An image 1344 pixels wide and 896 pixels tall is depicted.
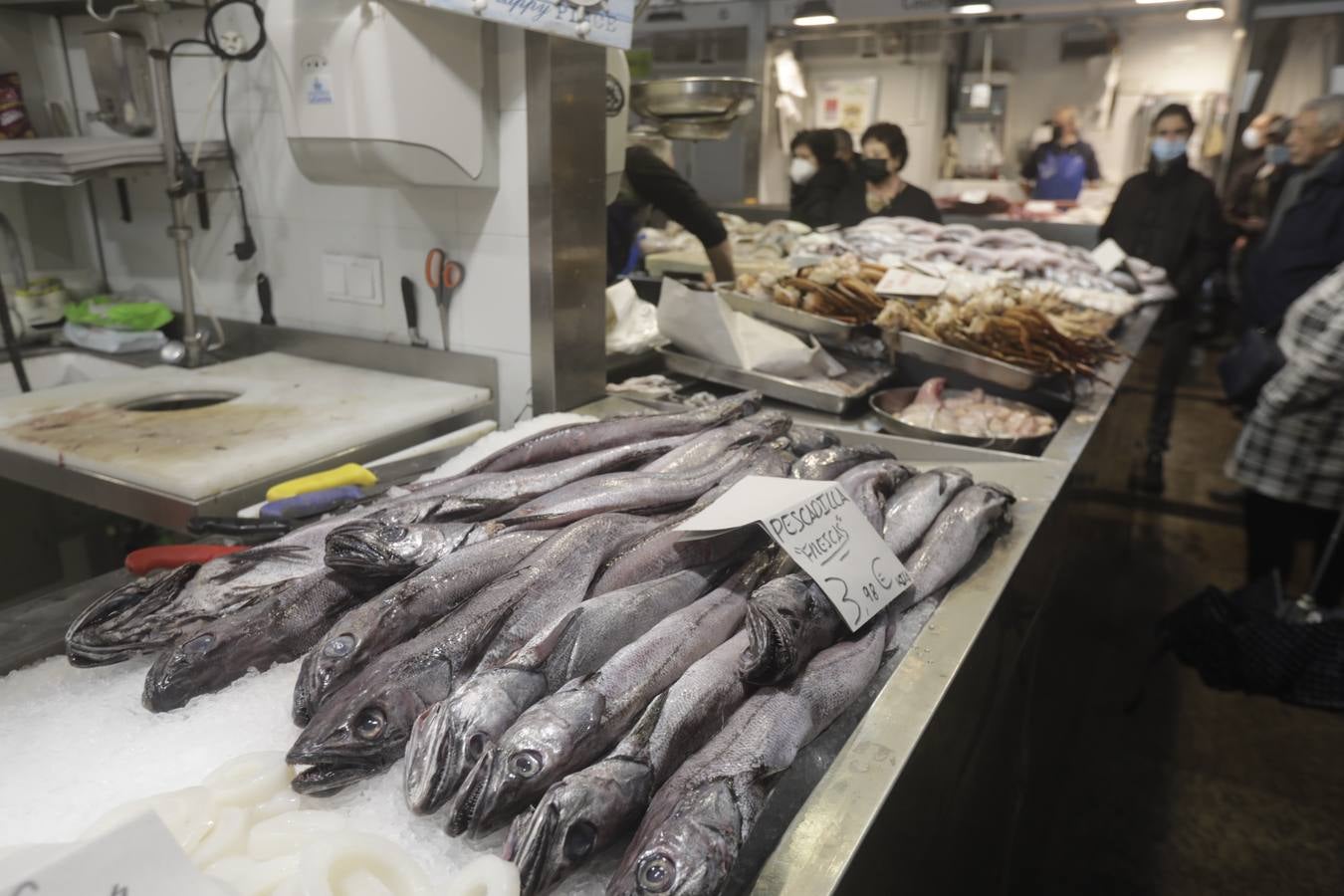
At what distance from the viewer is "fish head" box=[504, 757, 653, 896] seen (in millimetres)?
778

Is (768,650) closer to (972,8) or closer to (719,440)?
(719,440)

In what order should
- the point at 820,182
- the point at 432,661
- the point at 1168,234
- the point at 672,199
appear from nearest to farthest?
the point at 432,661
the point at 672,199
the point at 1168,234
the point at 820,182

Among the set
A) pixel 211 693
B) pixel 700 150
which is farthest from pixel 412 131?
pixel 700 150

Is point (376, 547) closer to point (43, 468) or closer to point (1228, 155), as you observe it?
point (43, 468)

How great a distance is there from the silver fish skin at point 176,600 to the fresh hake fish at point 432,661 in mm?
301

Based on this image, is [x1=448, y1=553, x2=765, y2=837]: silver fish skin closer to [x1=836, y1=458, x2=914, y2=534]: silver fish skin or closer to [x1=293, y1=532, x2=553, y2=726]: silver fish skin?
[x1=293, y1=532, x2=553, y2=726]: silver fish skin

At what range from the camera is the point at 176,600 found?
1.19 meters

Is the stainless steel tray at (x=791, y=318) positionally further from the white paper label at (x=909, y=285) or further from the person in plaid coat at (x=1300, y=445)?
the person in plaid coat at (x=1300, y=445)

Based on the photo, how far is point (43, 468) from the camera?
2014 millimetres

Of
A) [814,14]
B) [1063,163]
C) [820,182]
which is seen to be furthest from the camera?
[1063,163]

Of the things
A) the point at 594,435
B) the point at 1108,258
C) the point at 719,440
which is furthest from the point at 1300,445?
the point at 594,435

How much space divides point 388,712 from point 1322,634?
322 centimetres

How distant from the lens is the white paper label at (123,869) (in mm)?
611

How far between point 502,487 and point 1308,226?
5.32 meters
